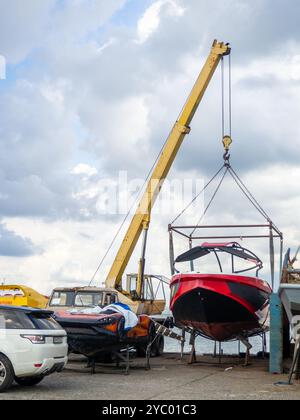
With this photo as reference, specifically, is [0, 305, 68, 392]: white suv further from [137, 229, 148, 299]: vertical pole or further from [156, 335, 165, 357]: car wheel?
[137, 229, 148, 299]: vertical pole

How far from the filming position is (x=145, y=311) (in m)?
21.6

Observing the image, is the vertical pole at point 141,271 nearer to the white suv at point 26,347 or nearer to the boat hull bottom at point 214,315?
the boat hull bottom at point 214,315

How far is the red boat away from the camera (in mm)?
16203

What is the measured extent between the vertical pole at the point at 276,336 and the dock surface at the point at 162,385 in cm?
34

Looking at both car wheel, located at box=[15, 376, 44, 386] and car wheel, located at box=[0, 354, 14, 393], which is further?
car wheel, located at box=[15, 376, 44, 386]

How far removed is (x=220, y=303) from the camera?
1636 cm

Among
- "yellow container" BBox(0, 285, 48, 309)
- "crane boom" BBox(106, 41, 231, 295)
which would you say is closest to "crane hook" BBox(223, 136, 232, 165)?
"crane boom" BBox(106, 41, 231, 295)

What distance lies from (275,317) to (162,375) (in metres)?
3.52

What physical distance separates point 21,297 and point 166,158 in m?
8.10

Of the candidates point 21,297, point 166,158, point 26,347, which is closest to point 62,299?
point 21,297
